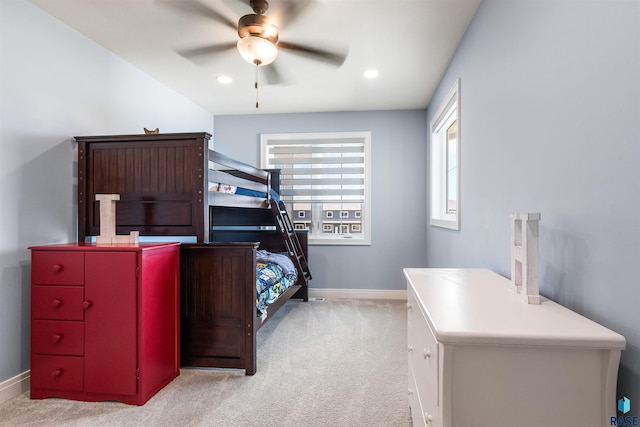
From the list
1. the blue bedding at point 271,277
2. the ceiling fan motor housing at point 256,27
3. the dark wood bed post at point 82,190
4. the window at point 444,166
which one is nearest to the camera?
the ceiling fan motor housing at point 256,27

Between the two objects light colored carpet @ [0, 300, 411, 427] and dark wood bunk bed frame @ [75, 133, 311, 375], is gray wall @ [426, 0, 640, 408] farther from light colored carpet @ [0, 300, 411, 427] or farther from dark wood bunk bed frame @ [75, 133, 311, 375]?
dark wood bunk bed frame @ [75, 133, 311, 375]

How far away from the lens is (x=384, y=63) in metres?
3.10

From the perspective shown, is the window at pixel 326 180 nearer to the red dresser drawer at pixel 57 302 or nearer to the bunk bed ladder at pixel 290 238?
the bunk bed ladder at pixel 290 238


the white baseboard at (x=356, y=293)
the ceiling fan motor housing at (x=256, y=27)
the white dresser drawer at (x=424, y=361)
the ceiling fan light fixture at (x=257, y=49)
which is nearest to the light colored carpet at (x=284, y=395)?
the white dresser drawer at (x=424, y=361)

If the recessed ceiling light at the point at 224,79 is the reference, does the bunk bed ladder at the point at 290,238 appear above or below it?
below

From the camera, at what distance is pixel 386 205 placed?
4539mm

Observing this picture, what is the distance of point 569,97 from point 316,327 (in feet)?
9.14

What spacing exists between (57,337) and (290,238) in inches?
93.1

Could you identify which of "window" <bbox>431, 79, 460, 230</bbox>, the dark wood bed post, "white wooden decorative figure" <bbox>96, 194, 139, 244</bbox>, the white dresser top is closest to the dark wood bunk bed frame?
the dark wood bed post

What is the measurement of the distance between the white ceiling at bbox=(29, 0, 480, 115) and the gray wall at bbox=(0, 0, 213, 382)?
0.19m

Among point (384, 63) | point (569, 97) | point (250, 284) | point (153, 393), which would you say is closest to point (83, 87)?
point (250, 284)

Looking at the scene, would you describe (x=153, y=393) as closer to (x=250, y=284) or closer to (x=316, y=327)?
(x=250, y=284)

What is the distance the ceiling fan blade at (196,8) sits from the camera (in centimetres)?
218

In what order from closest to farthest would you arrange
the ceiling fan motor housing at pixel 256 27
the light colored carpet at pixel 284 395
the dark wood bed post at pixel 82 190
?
the light colored carpet at pixel 284 395 < the ceiling fan motor housing at pixel 256 27 < the dark wood bed post at pixel 82 190
